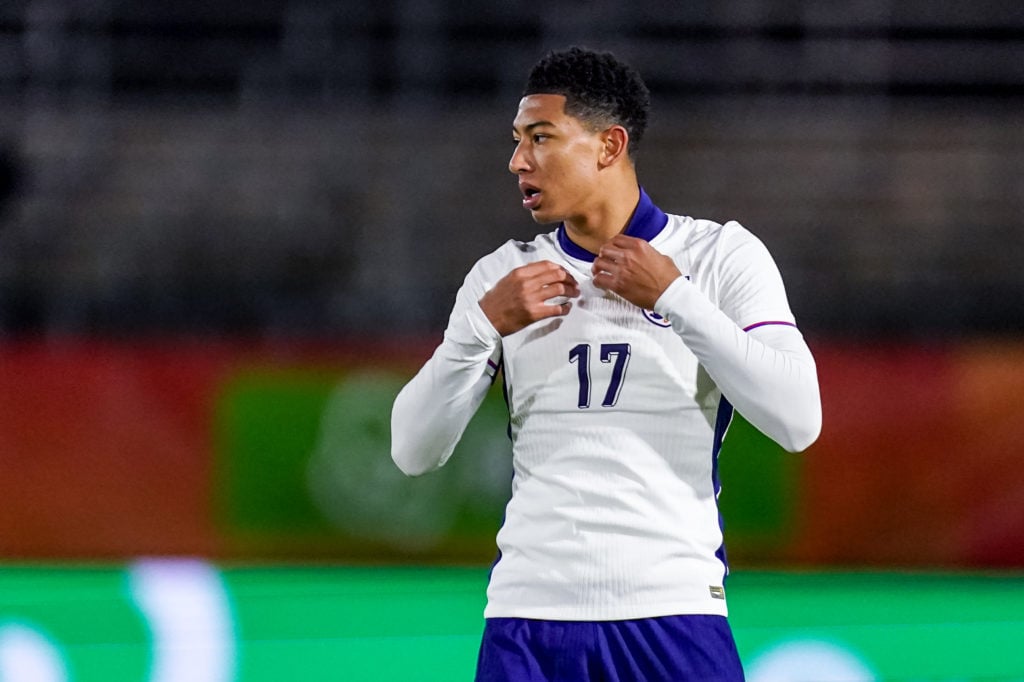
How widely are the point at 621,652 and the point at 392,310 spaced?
12.9ft

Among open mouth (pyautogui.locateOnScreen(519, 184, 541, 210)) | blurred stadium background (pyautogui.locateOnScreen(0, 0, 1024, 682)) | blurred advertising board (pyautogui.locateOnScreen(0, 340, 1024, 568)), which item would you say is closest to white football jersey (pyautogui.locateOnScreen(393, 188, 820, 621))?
open mouth (pyautogui.locateOnScreen(519, 184, 541, 210))

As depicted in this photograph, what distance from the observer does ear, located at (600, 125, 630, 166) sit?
6.70ft

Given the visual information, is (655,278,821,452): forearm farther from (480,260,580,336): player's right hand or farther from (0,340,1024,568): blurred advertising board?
(0,340,1024,568): blurred advertising board

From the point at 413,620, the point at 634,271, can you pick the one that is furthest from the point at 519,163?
the point at 413,620

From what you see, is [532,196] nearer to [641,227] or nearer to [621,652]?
[641,227]

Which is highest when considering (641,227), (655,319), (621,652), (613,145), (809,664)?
(613,145)

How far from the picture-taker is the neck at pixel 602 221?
203 cm

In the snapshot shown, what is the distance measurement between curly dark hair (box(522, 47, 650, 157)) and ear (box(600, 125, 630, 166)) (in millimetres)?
13

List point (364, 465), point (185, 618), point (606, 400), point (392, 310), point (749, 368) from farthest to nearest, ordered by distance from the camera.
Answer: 1. point (392, 310)
2. point (364, 465)
3. point (185, 618)
4. point (606, 400)
5. point (749, 368)

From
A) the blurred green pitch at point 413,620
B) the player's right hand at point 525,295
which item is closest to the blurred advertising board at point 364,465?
the blurred green pitch at point 413,620

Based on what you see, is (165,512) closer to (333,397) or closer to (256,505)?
(256,505)

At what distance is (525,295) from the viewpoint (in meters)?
1.86

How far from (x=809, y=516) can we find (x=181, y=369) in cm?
220

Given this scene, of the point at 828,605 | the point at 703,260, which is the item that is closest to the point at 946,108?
the point at 828,605
